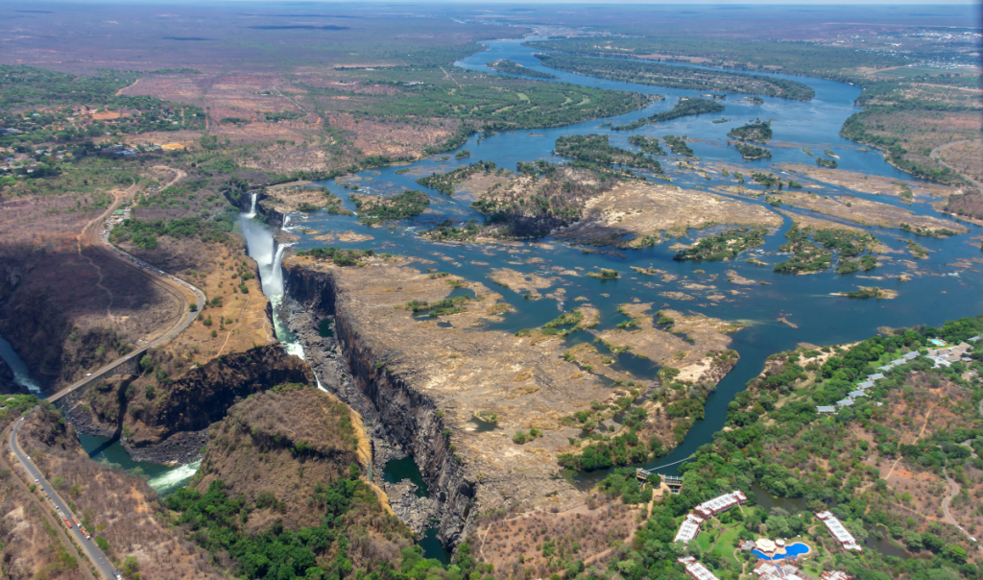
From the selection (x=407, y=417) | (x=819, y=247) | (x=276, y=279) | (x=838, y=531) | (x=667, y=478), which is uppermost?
(x=819, y=247)

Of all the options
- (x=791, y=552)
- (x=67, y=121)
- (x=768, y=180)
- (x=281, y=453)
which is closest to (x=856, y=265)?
(x=768, y=180)

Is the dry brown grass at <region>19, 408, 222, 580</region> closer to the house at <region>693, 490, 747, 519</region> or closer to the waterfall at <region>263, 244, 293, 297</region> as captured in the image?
the house at <region>693, 490, 747, 519</region>

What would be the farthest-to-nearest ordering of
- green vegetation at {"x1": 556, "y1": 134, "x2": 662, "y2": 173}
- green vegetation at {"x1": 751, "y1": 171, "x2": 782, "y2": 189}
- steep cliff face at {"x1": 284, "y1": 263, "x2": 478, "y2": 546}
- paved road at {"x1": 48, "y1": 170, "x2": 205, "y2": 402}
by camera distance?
green vegetation at {"x1": 556, "y1": 134, "x2": 662, "y2": 173}, green vegetation at {"x1": 751, "y1": 171, "x2": 782, "y2": 189}, paved road at {"x1": 48, "y1": 170, "x2": 205, "y2": 402}, steep cliff face at {"x1": 284, "y1": 263, "x2": 478, "y2": 546}

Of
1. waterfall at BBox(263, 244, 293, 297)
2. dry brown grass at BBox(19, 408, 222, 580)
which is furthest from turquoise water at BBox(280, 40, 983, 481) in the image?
dry brown grass at BBox(19, 408, 222, 580)

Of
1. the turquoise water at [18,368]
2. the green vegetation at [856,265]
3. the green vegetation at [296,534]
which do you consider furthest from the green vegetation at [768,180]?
the turquoise water at [18,368]

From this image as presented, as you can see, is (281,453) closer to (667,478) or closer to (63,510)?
(63,510)

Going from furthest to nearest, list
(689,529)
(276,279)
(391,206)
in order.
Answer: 1. (391,206)
2. (276,279)
3. (689,529)
